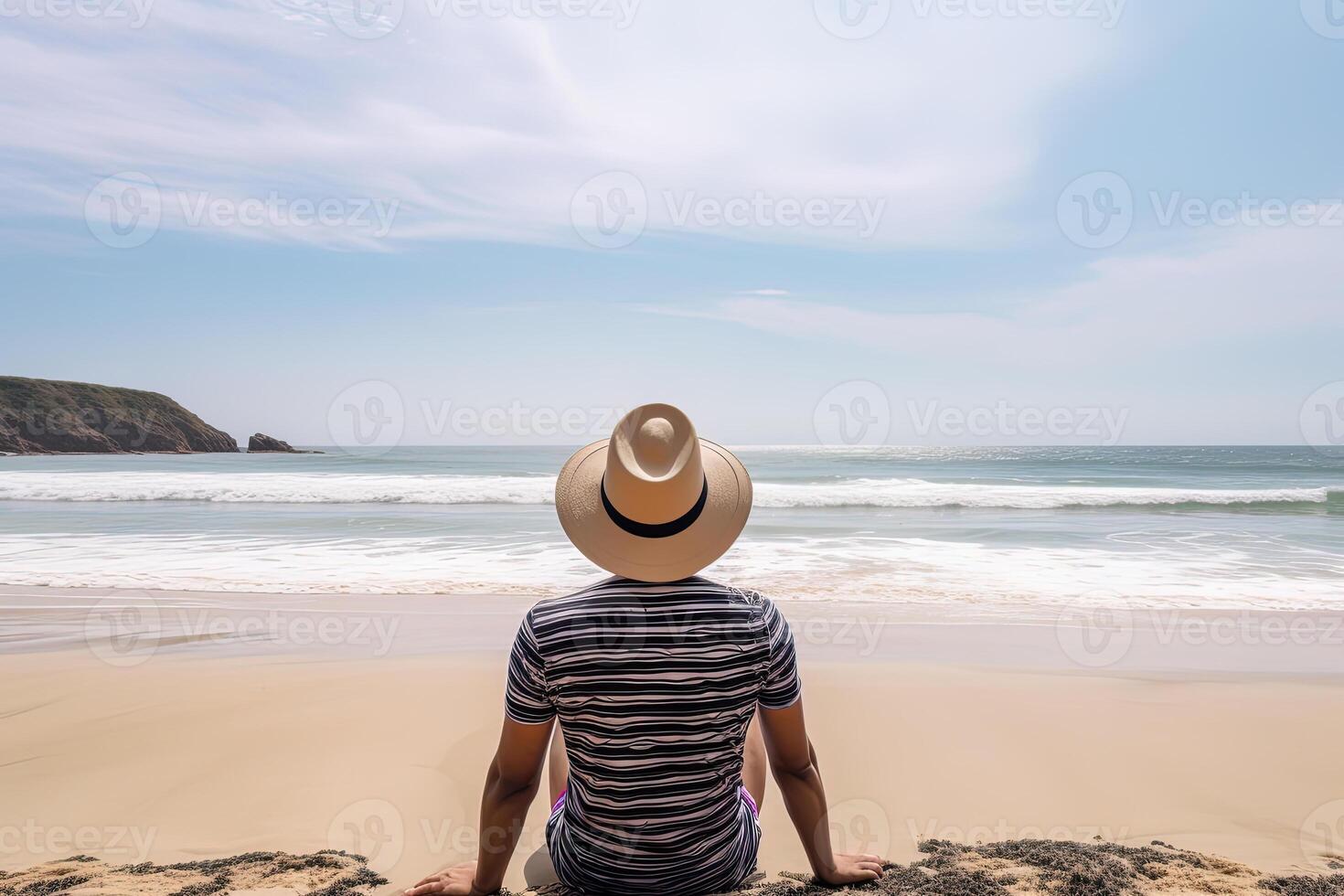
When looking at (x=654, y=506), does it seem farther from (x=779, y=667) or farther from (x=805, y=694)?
(x=805, y=694)

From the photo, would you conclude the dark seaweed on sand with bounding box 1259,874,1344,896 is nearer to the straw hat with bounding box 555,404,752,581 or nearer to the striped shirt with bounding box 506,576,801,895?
the striped shirt with bounding box 506,576,801,895

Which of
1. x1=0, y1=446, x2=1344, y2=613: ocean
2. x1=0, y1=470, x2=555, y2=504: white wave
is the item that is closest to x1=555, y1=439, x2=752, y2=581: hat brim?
x1=0, y1=446, x2=1344, y2=613: ocean

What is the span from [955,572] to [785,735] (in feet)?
23.4

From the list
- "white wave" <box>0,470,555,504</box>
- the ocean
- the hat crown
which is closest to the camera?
the hat crown

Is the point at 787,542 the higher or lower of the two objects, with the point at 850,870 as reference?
lower

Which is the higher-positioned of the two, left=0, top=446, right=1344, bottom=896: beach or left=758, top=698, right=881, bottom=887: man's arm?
left=758, top=698, right=881, bottom=887: man's arm

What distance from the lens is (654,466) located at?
1.67 meters

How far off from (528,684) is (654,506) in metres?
0.54

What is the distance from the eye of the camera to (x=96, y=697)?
13.7 ft

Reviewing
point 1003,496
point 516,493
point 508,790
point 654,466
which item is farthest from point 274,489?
point 654,466

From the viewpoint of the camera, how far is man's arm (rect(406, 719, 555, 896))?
1831 millimetres

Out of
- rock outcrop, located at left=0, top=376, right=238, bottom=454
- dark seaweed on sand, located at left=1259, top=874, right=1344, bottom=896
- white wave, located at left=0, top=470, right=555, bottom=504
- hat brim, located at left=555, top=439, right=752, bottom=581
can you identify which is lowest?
dark seaweed on sand, located at left=1259, top=874, right=1344, bottom=896

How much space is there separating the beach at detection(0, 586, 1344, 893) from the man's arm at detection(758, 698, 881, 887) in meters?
0.60

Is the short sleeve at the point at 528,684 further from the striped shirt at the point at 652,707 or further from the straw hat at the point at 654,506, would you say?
the straw hat at the point at 654,506
